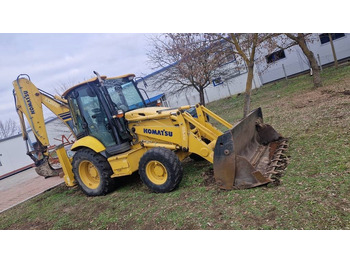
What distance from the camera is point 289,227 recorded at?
9.68ft

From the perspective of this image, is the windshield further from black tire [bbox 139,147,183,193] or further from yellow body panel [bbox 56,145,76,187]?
yellow body panel [bbox 56,145,76,187]

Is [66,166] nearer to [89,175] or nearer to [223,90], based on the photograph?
[89,175]

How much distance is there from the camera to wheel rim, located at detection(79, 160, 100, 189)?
20.1 ft

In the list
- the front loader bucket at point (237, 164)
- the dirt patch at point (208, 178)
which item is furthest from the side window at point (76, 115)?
the front loader bucket at point (237, 164)

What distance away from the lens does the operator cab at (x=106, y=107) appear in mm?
5477

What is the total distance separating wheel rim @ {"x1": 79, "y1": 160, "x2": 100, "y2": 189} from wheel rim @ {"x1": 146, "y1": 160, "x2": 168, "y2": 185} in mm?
1605

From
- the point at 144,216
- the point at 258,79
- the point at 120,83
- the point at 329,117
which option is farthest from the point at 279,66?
the point at 144,216

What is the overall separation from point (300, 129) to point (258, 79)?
1602 cm

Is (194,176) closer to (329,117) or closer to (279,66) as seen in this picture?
(329,117)

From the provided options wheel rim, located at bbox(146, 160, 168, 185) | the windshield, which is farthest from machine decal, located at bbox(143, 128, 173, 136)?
the windshield

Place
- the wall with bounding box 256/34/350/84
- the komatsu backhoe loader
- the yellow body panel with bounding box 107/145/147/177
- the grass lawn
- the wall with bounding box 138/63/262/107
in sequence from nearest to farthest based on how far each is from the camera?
the grass lawn → the komatsu backhoe loader → the yellow body panel with bounding box 107/145/147/177 → the wall with bounding box 256/34/350/84 → the wall with bounding box 138/63/262/107

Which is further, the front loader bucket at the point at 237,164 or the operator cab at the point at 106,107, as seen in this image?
the operator cab at the point at 106,107

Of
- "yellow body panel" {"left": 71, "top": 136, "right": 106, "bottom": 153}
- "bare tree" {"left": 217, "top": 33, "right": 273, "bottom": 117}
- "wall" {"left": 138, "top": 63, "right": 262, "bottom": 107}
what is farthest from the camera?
"wall" {"left": 138, "top": 63, "right": 262, "bottom": 107}

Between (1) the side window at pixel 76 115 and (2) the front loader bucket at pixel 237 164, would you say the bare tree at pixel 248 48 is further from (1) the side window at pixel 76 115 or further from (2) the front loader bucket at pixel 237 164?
(1) the side window at pixel 76 115
